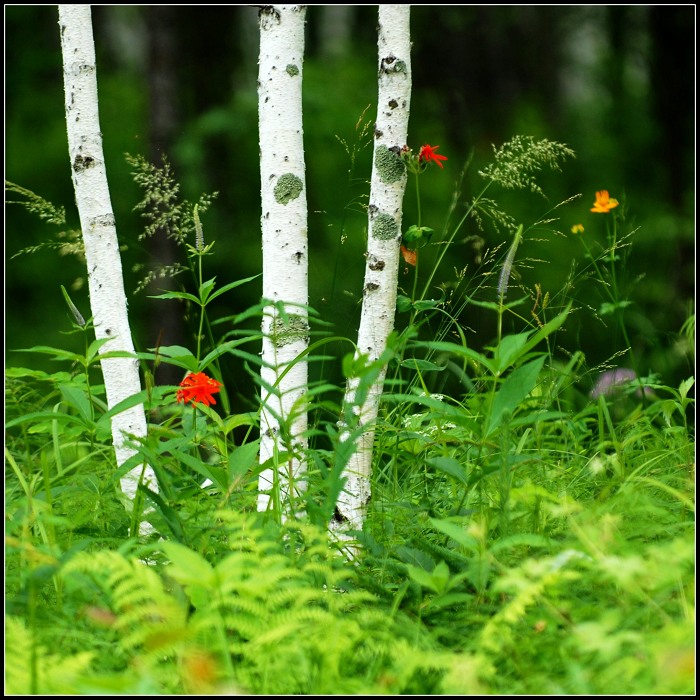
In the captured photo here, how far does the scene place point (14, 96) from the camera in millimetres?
9812

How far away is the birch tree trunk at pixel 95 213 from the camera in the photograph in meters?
2.78

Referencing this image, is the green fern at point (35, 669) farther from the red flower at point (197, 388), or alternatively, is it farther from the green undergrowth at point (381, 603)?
the red flower at point (197, 388)

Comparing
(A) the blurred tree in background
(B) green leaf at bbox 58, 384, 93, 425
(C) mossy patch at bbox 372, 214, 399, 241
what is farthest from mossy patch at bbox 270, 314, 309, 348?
(A) the blurred tree in background

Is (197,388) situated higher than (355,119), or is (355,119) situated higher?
(355,119)

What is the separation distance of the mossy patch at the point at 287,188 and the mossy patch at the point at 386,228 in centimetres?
34

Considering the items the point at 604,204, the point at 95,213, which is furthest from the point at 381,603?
the point at 604,204

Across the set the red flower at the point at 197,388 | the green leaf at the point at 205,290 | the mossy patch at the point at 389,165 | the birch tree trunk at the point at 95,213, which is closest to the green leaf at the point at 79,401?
the birch tree trunk at the point at 95,213

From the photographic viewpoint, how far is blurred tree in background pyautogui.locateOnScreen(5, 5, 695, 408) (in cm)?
748

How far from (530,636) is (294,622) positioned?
50 cm

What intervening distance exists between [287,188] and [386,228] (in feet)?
1.31

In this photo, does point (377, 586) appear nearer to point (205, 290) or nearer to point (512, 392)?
point (512, 392)

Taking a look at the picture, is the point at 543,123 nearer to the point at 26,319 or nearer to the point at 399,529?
the point at 26,319

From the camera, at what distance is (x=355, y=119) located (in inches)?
301

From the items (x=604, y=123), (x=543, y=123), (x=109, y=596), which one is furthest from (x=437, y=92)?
(x=109, y=596)
